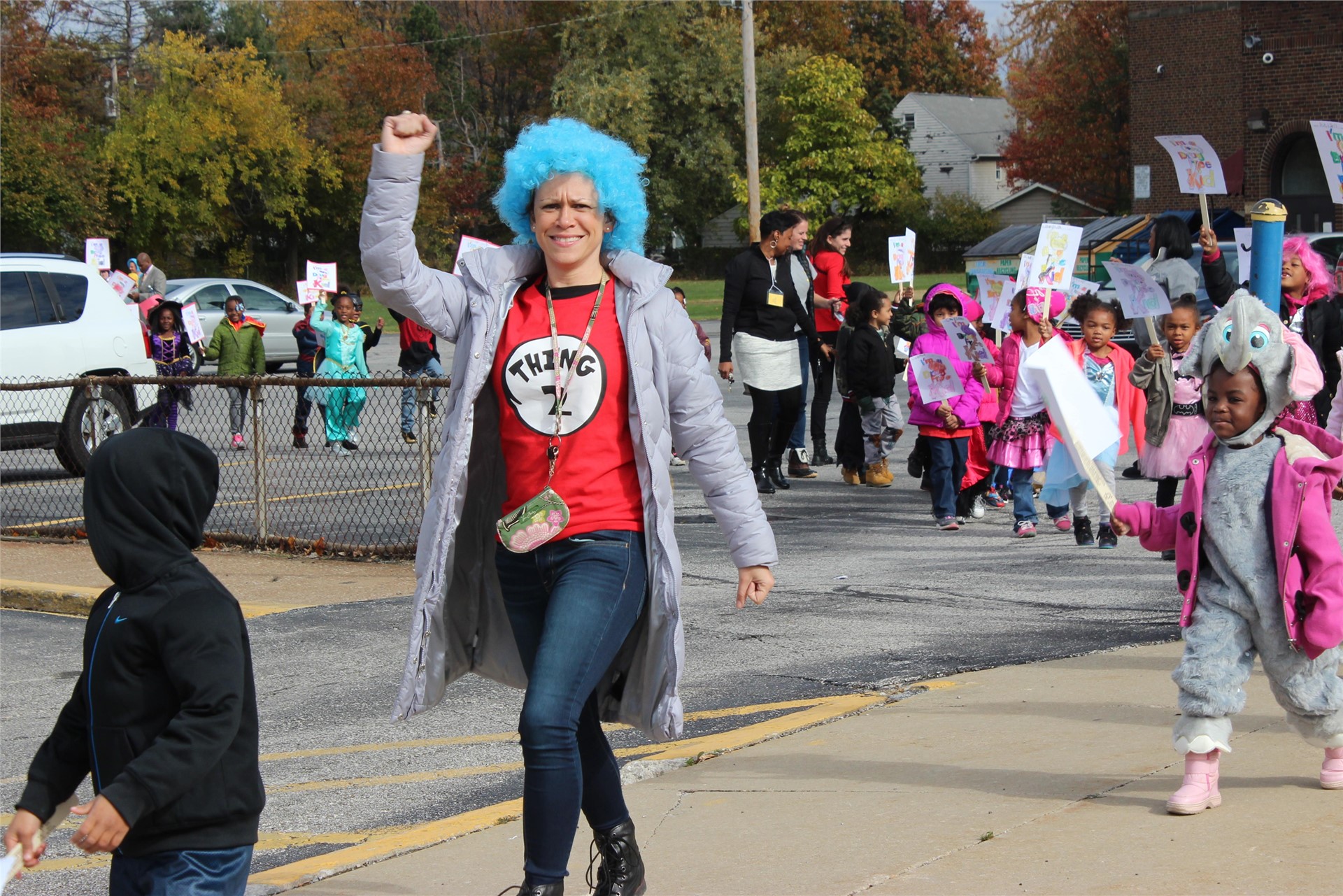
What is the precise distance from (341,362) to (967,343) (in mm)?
8089

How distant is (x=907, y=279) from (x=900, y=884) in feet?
36.3

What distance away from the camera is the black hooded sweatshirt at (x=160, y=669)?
2.76 meters

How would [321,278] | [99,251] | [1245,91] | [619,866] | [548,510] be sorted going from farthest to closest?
[1245,91] < [99,251] < [321,278] < [619,866] < [548,510]

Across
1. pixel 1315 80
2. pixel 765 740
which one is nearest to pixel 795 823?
pixel 765 740

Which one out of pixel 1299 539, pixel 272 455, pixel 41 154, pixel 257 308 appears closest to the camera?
pixel 1299 539

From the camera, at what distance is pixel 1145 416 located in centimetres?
842

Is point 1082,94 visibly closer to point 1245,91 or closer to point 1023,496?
point 1245,91

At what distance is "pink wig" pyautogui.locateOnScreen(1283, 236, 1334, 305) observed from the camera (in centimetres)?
864

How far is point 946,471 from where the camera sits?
9992mm

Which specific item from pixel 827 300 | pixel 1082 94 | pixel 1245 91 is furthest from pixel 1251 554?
pixel 1082 94

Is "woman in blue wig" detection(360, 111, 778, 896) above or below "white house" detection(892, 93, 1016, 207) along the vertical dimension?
below

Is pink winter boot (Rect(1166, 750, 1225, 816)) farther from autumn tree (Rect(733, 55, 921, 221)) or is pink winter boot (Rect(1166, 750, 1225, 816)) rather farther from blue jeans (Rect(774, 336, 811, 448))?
autumn tree (Rect(733, 55, 921, 221))

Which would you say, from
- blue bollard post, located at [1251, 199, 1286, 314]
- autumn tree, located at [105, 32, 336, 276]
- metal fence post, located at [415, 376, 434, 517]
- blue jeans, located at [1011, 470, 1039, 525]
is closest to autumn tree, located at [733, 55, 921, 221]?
autumn tree, located at [105, 32, 336, 276]

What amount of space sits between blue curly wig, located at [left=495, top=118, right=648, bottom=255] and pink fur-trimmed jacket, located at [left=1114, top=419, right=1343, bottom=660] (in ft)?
4.99
